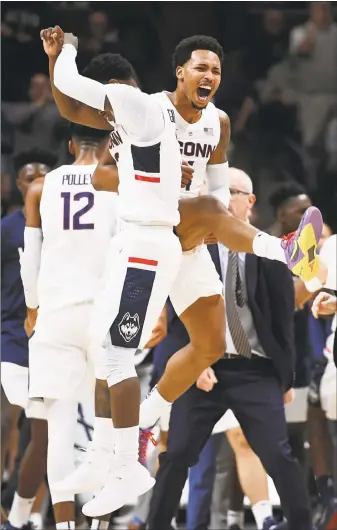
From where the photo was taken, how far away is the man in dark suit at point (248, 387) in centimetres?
525

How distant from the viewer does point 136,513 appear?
6559 mm

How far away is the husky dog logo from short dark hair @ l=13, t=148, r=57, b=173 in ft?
6.97

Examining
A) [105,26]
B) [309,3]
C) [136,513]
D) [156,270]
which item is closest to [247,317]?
[156,270]

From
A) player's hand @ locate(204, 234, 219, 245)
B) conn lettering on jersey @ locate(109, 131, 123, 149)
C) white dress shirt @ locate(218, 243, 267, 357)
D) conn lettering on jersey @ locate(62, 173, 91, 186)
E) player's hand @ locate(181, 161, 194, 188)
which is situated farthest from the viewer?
white dress shirt @ locate(218, 243, 267, 357)

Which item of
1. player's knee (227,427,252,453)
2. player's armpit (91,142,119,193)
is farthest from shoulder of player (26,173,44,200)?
player's knee (227,427,252,453)

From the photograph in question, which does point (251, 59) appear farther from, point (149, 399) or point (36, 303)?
point (149, 399)

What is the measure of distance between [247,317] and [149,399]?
737mm

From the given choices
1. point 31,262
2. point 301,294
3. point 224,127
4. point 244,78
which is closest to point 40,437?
point 31,262

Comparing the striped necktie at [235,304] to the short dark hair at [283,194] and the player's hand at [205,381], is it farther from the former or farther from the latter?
the short dark hair at [283,194]

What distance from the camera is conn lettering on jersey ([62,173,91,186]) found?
17.6 ft

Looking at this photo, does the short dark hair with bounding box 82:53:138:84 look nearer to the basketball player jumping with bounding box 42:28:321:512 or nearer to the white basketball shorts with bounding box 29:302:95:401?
the basketball player jumping with bounding box 42:28:321:512

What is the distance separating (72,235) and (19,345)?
3.58 feet

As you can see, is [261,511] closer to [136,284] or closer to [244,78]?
[136,284]

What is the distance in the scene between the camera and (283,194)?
6605mm
